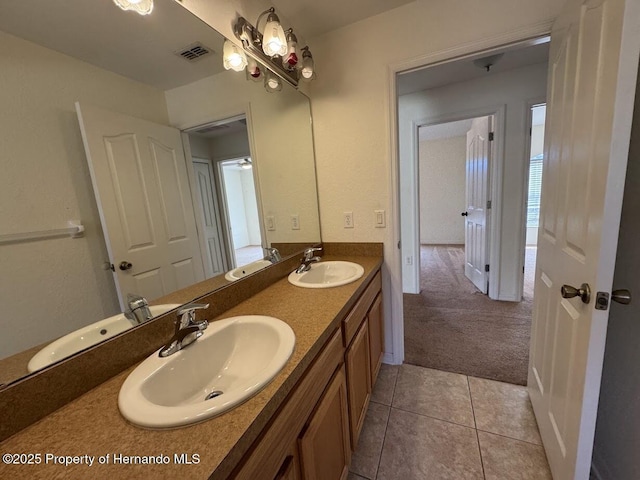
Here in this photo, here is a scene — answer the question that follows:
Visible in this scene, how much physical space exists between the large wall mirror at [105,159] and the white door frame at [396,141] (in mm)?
904

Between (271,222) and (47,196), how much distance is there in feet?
3.40

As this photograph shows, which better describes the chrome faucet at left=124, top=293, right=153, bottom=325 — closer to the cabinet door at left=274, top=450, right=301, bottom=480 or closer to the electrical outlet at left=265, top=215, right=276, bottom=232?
the cabinet door at left=274, top=450, right=301, bottom=480

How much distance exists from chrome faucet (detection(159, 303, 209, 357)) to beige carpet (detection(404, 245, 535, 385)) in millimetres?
1647

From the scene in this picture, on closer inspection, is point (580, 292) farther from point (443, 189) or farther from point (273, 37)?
point (443, 189)

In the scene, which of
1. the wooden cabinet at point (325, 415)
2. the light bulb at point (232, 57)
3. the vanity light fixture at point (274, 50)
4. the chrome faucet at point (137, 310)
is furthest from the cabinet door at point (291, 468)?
the vanity light fixture at point (274, 50)

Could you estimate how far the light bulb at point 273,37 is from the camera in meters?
1.28

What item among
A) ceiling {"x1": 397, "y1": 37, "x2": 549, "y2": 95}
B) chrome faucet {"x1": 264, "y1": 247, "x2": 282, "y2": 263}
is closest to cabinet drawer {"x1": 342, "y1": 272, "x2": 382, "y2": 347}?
chrome faucet {"x1": 264, "y1": 247, "x2": 282, "y2": 263}

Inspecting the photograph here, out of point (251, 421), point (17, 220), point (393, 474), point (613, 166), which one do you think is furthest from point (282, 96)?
point (393, 474)

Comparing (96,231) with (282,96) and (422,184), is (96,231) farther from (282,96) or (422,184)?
(422,184)

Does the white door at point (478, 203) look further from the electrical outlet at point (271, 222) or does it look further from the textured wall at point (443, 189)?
the textured wall at point (443, 189)

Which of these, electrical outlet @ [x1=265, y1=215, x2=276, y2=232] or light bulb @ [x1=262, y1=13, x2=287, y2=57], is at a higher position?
light bulb @ [x1=262, y1=13, x2=287, y2=57]

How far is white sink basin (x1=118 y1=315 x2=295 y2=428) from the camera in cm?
55


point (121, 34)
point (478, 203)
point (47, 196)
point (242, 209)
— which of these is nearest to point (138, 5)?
point (121, 34)

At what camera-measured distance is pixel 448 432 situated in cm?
136
